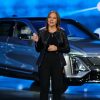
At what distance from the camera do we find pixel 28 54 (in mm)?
11602

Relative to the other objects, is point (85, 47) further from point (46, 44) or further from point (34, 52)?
point (46, 44)

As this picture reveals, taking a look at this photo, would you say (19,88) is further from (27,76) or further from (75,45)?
(75,45)

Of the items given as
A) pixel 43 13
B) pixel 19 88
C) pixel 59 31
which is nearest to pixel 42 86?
pixel 59 31

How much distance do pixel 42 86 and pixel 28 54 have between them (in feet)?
9.98

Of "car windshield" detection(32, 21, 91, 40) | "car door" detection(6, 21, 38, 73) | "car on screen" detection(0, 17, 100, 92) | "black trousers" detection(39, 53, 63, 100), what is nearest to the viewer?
"black trousers" detection(39, 53, 63, 100)

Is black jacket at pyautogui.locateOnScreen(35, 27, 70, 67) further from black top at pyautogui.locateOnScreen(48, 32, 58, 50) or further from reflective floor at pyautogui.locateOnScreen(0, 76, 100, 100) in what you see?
reflective floor at pyautogui.locateOnScreen(0, 76, 100, 100)

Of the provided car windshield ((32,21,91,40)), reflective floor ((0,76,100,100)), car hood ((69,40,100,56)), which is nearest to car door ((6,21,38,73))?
car windshield ((32,21,91,40))

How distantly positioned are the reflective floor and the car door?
527mm

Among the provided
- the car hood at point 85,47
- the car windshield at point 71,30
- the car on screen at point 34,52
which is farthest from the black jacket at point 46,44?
the car windshield at point 71,30

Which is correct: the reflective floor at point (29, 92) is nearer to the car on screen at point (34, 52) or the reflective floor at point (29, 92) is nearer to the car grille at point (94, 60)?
the car on screen at point (34, 52)

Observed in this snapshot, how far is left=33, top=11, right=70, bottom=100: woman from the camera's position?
855 centimetres

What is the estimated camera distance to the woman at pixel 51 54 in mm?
8555

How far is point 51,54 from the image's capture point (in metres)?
8.56

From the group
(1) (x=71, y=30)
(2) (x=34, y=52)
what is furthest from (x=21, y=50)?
(1) (x=71, y=30)
